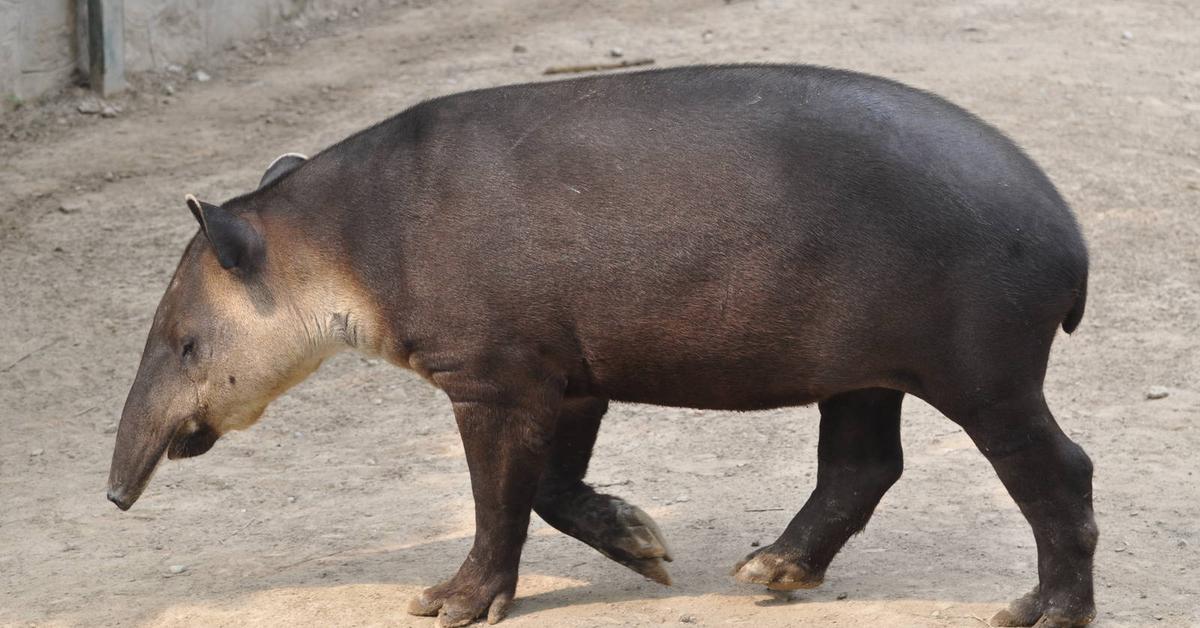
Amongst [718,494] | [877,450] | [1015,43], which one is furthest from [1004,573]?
[1015,43]

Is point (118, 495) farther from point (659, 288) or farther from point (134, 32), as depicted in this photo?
point (134, 32)

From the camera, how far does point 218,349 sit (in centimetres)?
504

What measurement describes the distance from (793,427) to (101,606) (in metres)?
3.10

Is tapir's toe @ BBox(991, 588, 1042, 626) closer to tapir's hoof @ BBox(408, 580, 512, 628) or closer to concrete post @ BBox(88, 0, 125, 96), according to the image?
tapir's hoof @ BBox(408, 580, 512, 628)

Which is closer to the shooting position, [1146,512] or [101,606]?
[101,606]

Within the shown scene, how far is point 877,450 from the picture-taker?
5.16 metres

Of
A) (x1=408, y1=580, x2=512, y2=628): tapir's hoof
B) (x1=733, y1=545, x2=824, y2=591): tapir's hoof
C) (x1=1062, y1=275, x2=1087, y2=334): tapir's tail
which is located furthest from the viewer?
(x1=733, y1=545, x2=824, y2=591): tapir's hoof

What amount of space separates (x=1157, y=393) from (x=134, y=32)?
7.78 m

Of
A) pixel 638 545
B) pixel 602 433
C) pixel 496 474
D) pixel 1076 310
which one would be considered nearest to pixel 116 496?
pixel 496 474

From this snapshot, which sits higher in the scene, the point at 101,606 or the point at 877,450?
the point at 877,450

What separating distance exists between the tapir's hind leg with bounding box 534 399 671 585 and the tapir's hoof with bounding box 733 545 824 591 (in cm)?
30

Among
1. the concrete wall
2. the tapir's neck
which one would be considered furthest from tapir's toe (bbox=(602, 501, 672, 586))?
the concrete wall

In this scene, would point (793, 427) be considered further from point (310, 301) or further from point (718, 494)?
point (310, 301)

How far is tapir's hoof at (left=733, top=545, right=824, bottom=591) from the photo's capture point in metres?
5.08
